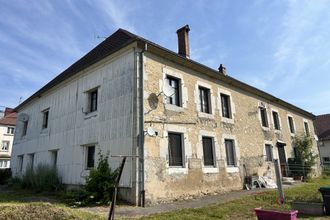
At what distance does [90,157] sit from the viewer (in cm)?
1155

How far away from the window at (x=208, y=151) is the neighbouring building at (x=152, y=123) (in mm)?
47

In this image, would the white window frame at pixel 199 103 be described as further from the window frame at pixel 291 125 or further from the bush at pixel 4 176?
the bush at pixel 4 176

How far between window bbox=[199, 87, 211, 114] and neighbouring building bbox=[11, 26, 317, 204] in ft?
0.17

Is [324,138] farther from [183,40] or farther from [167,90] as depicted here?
[167,90]

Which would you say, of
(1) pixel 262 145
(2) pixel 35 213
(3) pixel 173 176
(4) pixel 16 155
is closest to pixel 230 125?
(1) pixel 262 145

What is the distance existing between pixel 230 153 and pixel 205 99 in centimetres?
313

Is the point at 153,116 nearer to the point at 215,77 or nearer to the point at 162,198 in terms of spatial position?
the point at 162,198

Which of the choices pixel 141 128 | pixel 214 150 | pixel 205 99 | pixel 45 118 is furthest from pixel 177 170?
pixel 45 118

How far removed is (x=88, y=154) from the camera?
11656 mm

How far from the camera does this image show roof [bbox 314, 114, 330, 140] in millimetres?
34438

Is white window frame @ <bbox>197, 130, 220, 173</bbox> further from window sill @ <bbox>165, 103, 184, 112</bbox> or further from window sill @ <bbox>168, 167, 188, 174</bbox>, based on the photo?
window sill @ <bbox>165, 103, 184, 112</bbox>

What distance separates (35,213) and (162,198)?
187 inches

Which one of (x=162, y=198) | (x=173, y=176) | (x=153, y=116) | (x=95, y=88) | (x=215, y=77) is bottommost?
(x=162, y=198)

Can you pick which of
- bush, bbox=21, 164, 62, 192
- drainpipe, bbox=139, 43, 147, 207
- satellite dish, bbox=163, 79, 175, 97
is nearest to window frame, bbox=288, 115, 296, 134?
satellite dish, bbox=163, 79, 175, 97
